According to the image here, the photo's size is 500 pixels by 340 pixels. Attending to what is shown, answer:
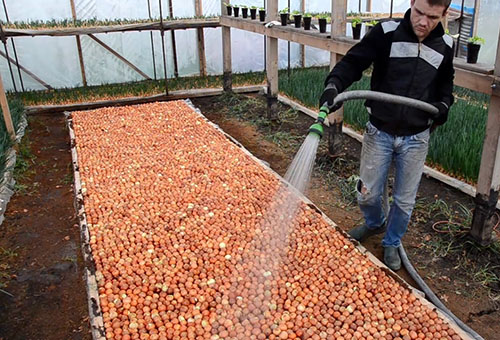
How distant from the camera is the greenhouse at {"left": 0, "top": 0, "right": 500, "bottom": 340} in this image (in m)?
2.05

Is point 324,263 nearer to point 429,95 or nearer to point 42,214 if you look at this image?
point 429,95

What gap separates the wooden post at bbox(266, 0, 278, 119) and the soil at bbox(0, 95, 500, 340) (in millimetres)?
813

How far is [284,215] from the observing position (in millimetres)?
2891

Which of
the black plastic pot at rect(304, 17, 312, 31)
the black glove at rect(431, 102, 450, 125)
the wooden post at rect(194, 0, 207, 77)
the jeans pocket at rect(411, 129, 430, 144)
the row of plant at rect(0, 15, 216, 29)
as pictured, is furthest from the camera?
the wooden post at rect(194, 0, 207, 77)

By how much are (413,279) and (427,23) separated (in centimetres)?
135

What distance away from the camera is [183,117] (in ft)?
17.2

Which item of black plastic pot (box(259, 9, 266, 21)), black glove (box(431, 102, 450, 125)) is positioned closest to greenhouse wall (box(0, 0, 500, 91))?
black plastic pot (box(259, 9, 266, 21))

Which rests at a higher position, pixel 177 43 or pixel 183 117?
pixel 177 43

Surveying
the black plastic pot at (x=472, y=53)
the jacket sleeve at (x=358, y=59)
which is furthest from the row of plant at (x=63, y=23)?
the jacket sleeve at (x=358, y=59)

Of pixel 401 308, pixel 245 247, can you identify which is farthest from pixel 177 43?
pixel 401 308

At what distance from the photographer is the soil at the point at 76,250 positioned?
2.29 metres

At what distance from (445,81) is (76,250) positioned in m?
2.45

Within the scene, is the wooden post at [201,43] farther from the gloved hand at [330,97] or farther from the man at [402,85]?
the gloved hand at [330,97]

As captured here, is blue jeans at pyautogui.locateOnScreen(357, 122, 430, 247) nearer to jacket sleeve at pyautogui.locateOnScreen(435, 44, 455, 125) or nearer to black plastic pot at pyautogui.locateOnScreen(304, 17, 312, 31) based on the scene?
jacket sleeve at pyautogui.locateOnScreen(435, 44, 455, 125)
